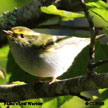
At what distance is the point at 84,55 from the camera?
2.38 meters

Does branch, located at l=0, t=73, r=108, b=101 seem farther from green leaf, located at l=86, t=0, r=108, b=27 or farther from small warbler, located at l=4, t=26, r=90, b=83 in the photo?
green leaf, located at l=86, t=0, r=108, b=27

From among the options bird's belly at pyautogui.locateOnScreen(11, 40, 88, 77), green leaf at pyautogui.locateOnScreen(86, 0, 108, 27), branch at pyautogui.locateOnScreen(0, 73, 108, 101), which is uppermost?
bird's belly at pyautogui.locateOnScreen(11, 40, 88, 77)

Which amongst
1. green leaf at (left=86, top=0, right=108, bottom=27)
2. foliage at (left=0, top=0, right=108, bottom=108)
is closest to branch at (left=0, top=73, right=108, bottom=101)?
foliage at (left=0, top=0, right=108, bottom=108)

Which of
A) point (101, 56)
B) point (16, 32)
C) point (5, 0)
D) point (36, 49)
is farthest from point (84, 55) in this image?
point (5, 0)

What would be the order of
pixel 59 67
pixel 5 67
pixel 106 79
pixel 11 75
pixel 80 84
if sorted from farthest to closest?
pixel 5 67
pixel 11 75
pixel 59 67
pixel 80 84
pixel 106 79

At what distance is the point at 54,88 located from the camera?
200 cm

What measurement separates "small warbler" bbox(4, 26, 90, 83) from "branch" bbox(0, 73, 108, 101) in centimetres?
12

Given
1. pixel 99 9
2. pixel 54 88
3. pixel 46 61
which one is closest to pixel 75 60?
pixel 46 61

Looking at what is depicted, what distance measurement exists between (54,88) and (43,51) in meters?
0.43

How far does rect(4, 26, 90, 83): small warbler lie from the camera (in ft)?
7.52

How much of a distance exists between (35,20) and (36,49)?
0.53 m

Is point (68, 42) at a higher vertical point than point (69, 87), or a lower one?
higher

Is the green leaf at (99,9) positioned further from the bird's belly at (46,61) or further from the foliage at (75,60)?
the bird's belly at (46,61)

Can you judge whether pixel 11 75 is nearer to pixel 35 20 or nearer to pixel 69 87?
pixel 35 20
